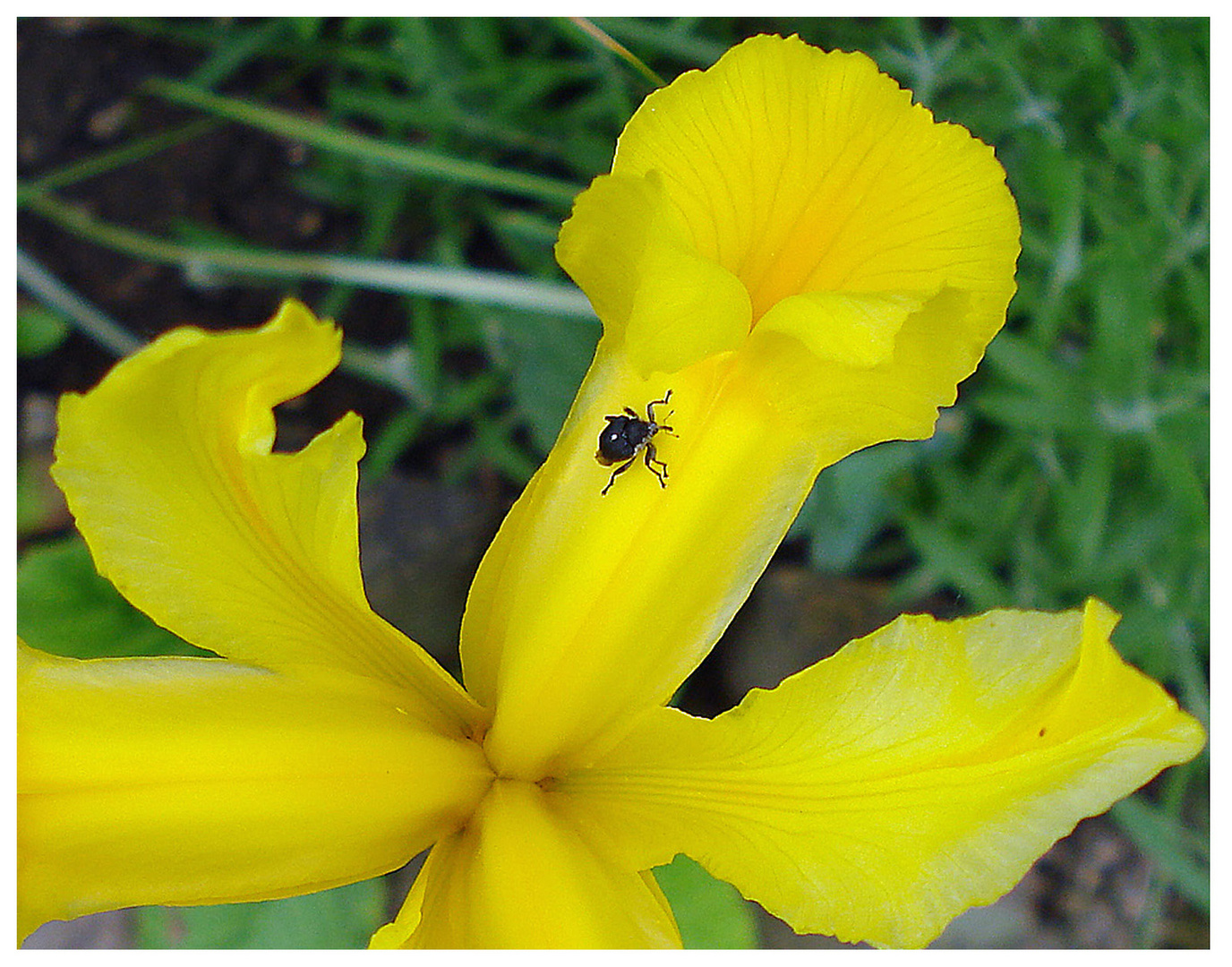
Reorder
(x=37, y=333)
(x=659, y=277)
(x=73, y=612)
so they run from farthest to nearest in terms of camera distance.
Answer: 1. (x=37, y=333)
2. (x=73, y=612)
3. (x=659, y=277)

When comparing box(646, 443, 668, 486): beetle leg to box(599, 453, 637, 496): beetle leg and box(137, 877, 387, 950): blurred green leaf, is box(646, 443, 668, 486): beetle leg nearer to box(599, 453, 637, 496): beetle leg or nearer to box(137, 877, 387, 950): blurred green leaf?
box(599, 453, 637, 496): beetle leg

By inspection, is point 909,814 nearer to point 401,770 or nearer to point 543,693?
point 543,693

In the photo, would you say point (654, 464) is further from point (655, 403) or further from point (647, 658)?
point (647, 658)

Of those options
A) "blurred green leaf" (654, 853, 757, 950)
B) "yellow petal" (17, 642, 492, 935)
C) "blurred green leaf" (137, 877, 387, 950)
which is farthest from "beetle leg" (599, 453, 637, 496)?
"blurred green leaf" (137, 877, 387, 950)

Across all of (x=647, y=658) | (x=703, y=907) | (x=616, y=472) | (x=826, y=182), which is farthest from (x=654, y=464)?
(x=703, y=907)

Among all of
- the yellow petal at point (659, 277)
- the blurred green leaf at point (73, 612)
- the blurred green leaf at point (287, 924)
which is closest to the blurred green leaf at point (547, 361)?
the blurred green leaf at point (73, 612)

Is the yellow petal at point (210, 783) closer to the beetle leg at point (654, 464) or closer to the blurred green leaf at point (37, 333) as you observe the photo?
the beetle leg at point (654, 464)

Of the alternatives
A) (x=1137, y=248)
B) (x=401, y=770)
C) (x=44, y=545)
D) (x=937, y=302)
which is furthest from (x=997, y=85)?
(x=44, y=545)
